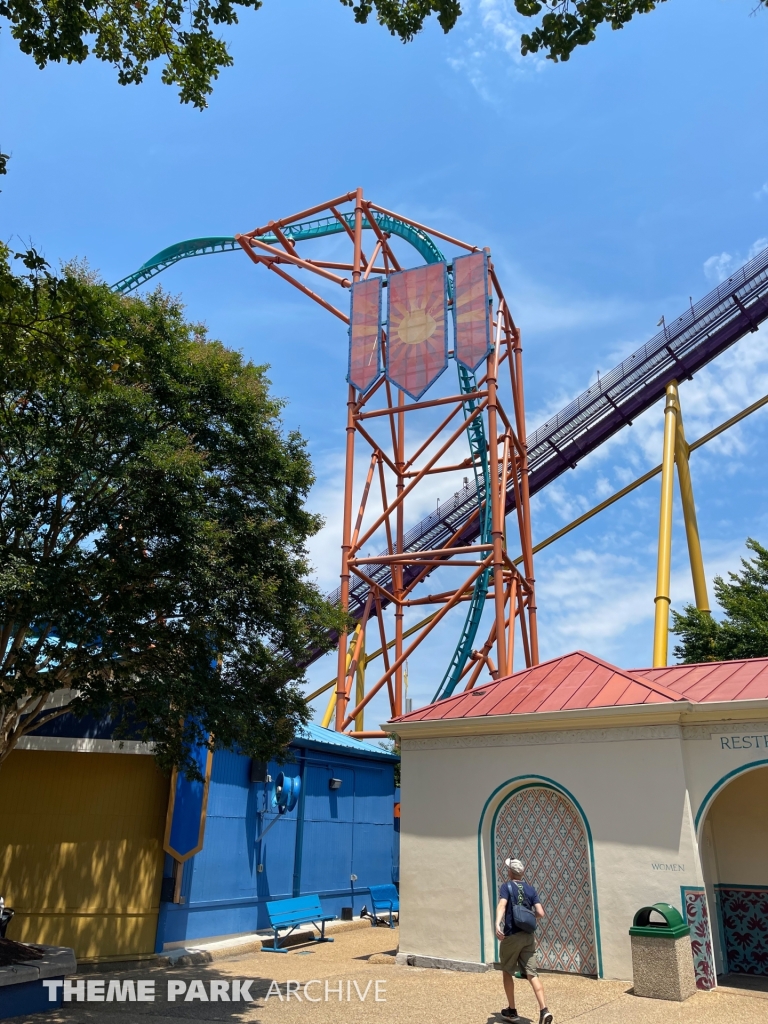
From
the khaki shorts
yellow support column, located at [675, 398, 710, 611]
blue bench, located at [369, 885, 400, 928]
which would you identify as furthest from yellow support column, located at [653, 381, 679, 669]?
the khaki shorts

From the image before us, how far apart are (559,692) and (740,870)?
2.92 metres

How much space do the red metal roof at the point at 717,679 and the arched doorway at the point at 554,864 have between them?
6.60 ft

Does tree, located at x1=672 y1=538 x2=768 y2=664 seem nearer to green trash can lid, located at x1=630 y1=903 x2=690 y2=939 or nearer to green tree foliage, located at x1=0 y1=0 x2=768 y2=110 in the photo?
green trash can lid, located at x1=630 y1=903 x2=690 y2=939

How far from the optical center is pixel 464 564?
64.1 feet

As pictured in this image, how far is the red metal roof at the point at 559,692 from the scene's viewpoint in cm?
974

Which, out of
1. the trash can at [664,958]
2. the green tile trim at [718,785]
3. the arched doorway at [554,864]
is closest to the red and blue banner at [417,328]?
the arched doorway at [554,864]

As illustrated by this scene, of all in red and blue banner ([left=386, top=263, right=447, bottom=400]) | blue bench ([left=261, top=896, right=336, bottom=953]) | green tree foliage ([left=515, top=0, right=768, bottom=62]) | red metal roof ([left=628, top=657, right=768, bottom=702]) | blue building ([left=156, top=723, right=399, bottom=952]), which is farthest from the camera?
red and blue banner ([left=386, top=263, right=447, bottom=400])

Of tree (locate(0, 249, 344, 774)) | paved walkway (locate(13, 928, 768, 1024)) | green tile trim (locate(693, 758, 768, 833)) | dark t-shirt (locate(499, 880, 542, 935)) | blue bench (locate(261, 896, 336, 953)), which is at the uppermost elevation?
tree (locate(0, 249, 344, 774))

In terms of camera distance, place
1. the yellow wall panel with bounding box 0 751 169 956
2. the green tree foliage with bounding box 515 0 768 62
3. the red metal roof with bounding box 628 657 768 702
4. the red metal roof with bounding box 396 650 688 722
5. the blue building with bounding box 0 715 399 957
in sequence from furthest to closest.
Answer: the blue building with bounding box 0 715 399 957 < the yellow wall panel with bounding box 0 751 169 956 < the red metal roof with bounding box 396 650 688 722 < the red metal roof with bounding box 628 657 768 702 < the green tree foliage with bounding box 515 0 768 62

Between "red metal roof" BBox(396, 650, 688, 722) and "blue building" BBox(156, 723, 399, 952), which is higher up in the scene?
"red metal roof" BBox(396, 650, 688, 722)

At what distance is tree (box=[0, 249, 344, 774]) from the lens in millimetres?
8734

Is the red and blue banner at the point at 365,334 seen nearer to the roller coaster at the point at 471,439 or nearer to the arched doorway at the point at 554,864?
the roller coaster at the point at 471,439

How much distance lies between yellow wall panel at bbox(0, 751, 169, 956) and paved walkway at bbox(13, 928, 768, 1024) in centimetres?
85

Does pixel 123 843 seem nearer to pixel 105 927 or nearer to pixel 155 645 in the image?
pixel 105 927
